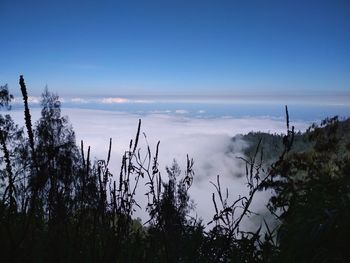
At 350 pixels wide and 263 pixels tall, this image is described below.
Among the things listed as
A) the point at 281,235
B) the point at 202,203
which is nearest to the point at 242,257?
the point at 281,235

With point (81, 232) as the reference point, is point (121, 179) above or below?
→ above

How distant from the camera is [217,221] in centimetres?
198

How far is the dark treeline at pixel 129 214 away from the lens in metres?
1.37

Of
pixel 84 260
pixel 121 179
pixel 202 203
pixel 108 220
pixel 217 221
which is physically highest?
pixel 121 179

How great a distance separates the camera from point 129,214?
155cm

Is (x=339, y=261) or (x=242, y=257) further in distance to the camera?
(x=242, y=257)

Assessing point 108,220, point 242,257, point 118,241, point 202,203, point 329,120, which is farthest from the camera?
point 202,203

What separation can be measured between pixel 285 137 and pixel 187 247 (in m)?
1.66

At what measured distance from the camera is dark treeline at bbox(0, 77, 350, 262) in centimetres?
137

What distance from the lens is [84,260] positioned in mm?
1705

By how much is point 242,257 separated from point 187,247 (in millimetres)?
616

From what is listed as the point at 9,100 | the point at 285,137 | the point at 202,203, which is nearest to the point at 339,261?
the point at 285,137

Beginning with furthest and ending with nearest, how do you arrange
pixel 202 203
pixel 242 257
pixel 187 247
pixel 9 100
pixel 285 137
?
1. pixel 202 203
2. pixel 9 100
3. pixel 187 247
4. pixel 242 257
5. pixel 285 137

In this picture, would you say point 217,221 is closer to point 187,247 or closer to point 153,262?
point 153,262
